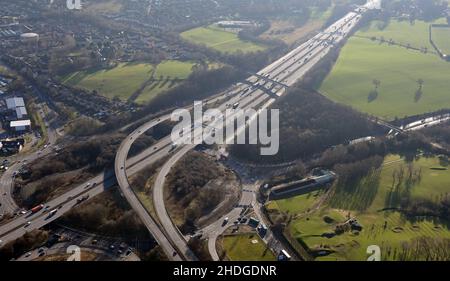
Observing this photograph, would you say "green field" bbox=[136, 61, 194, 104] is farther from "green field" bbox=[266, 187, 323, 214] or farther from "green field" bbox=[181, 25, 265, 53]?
"green field" bbox=[266, 187, 323, 214]

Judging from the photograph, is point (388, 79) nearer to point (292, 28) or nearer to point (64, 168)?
point (292, 28)

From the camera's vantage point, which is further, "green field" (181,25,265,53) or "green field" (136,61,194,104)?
"green field" (181,25,265,53)

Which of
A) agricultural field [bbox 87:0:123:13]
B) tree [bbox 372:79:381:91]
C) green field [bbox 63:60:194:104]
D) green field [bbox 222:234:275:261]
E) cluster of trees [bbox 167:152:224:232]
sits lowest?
green field [bbox 222:234:275:261]

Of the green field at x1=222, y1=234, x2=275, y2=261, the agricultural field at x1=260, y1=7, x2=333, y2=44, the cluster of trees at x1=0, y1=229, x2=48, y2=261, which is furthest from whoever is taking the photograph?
the agricultural field at x1=260, y1=7, x2=333, y2=44

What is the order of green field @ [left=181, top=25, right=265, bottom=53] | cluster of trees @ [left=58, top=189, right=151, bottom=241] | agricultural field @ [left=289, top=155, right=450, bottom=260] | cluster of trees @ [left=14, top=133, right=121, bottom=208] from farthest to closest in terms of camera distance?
green field @ [left=181, top=25, right=265, bottom=53], cluster of trees @ [left=14, top=133, right=121, bottom=208], cluster of trees @ [left=58, top=189, right=151, bottom=241], agricultural field @ [left=289, top=155, right=450, bottom=260]

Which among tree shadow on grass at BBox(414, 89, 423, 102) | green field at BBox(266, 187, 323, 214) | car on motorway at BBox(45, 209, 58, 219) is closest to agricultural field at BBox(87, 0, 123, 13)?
tree shadow on grass at BBox(414, 89, 423, 102)


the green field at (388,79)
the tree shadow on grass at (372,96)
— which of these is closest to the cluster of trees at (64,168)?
the green field at (388,79)

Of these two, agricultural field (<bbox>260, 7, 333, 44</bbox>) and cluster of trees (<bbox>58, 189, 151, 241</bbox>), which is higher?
agricultural field (<bbox>260, 7, 333, 44</bbox>)
